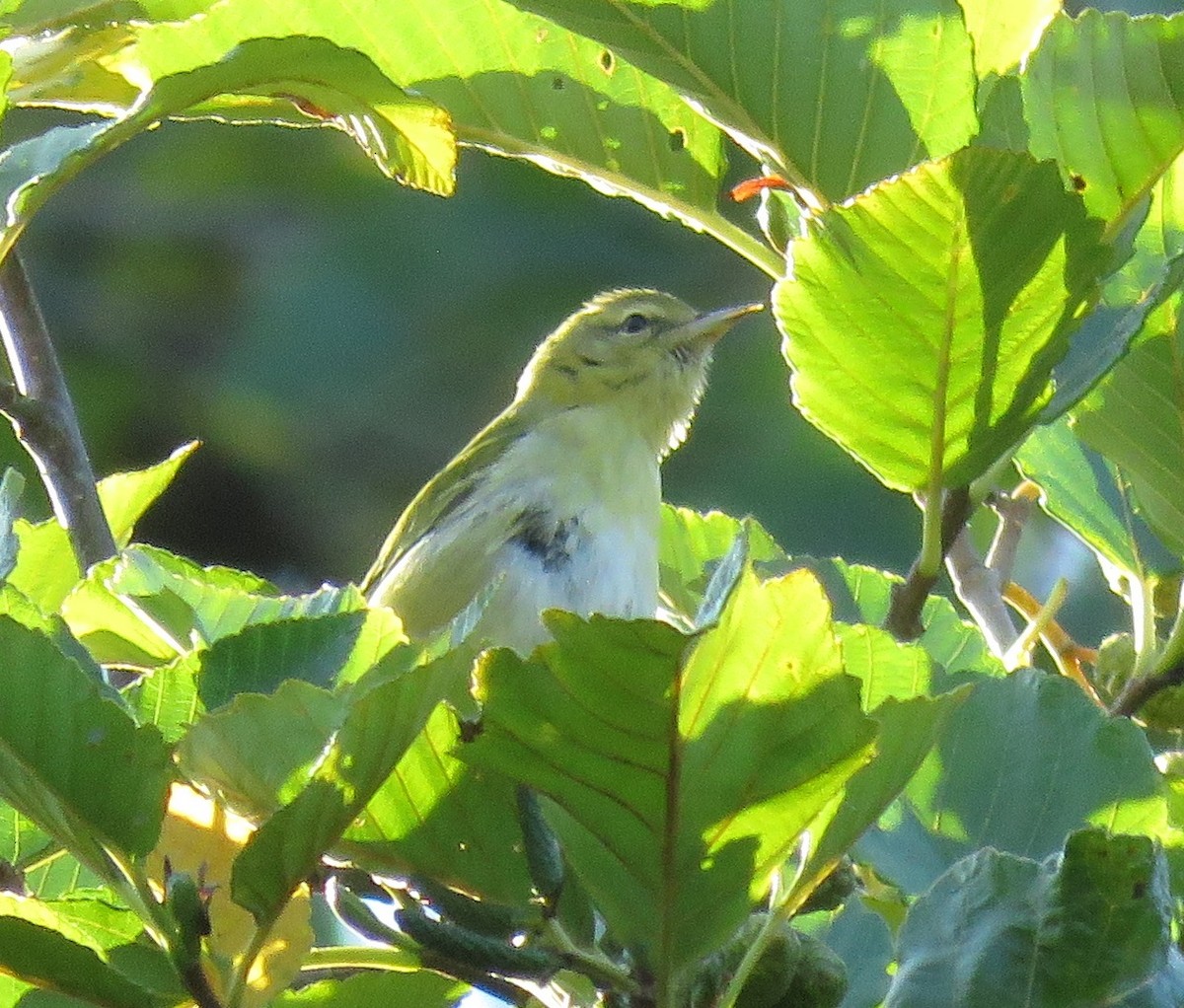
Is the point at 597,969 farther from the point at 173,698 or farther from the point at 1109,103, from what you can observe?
the point at 1109,103

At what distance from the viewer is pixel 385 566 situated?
2631 mm

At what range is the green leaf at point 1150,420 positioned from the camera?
120 centimetres

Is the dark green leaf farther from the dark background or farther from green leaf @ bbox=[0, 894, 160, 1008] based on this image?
the dark background

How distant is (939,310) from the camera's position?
103 cm

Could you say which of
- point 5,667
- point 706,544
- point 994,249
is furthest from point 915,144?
point 5,667

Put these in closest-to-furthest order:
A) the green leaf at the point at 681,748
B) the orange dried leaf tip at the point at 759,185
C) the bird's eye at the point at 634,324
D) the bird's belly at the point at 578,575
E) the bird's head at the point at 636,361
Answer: the green leaf at the point at 681,748, the orange dried leaf tip at the point at 759,185, the bird's belly at the point at 578,575, the bird's head at the point at 636,361, the bird's eye at the point at 634,324

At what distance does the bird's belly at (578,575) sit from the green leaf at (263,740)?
1.25 m

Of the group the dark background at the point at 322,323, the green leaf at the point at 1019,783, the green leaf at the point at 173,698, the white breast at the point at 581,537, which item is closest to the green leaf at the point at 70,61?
the green leaf at the point at 173,698

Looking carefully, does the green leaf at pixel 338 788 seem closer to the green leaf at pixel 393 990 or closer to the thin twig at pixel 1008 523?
the green leaf at pixel 393 990

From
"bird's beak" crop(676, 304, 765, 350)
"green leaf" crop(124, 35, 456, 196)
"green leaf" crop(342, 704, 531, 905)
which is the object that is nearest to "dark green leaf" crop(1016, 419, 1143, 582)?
"green leaf" crop(124, 35, 456, 196)

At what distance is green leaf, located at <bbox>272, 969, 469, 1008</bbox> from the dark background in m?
5.61

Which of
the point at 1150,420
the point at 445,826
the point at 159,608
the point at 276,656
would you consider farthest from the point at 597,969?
the point at 1150,420

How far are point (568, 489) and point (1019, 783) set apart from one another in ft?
4.57

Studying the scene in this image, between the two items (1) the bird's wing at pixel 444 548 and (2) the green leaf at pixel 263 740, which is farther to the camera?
(1) the bird's wing at pixel 444 548
